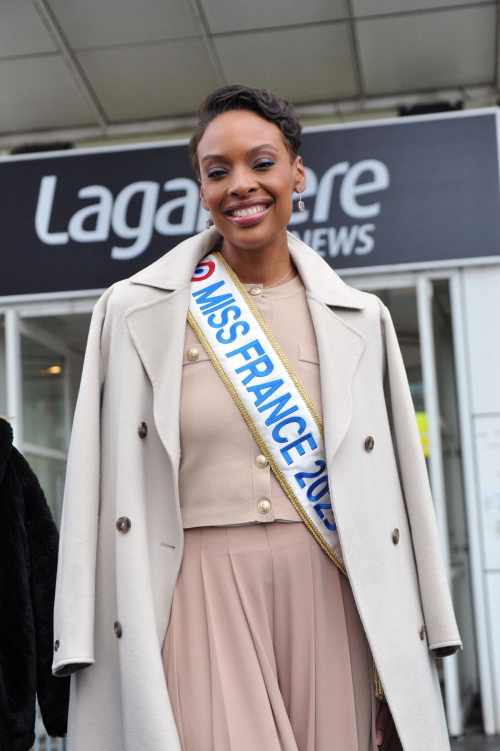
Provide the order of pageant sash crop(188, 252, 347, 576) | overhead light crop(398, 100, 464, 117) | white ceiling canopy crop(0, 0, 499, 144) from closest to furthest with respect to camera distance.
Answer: pageant sash crop(188, 252, 347, 576), white ceiling canopy crop(0, 0, 499, 144), overhead light crop(398, 100, 464, 117)

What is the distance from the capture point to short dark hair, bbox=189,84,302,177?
234 centimetres

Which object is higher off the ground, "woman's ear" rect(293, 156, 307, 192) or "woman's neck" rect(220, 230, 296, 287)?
"woman's ear" rect(293, 156, 307, 192)

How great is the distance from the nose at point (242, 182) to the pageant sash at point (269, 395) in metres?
0.25

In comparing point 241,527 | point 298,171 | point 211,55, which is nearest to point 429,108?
point 211,55

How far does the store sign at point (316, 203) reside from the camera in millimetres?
5988

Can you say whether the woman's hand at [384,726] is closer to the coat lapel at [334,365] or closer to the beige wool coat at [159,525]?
the beige wool coat at [159,525]

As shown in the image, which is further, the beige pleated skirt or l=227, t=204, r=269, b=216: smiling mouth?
l=227, t=204, r=269, b=216: smiling mouth

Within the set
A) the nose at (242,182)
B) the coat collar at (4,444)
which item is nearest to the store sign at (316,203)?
the coat collar at (4,444)

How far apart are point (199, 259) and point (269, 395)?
1.39 feet

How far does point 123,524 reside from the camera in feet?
7.05

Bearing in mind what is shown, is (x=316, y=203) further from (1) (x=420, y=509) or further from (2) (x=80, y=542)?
(2) (x=80, y=542)

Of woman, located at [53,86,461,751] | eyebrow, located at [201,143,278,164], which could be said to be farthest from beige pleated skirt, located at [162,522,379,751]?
eyebrow, located at [201,143,278,164]

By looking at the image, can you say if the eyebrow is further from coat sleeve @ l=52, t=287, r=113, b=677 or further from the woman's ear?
coat sleeve @ l=52, t=287, r=113, b=677

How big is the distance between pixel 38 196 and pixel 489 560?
134 inches
